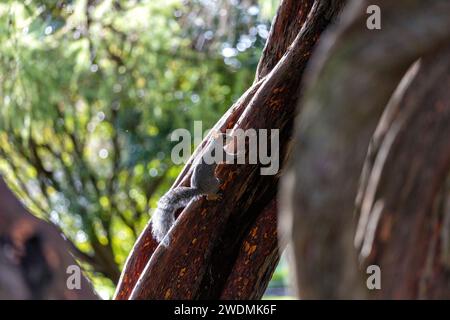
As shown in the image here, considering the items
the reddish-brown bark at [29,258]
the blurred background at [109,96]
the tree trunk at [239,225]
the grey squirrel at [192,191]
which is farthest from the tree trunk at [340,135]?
the blurred background at [109,96]

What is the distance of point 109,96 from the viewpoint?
341 inches

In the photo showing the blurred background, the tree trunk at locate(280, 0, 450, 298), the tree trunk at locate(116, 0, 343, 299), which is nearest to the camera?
the tree trunk at locate(280, 0, 450, 298)

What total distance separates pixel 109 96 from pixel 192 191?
582 cm

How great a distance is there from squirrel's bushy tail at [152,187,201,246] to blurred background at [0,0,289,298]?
209cm

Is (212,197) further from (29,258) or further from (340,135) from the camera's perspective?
(340,135)

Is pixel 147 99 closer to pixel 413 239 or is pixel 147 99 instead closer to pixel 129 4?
pixel 129 4

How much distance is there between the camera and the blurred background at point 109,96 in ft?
21.7

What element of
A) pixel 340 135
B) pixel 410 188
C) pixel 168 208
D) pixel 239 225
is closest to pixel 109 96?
pixel 168 208

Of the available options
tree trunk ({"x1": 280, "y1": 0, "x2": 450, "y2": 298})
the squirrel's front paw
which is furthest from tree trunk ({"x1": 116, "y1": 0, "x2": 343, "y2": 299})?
tree trunk ({"x1": 280, "y1": 0, "x2": 450, "y2": 298})

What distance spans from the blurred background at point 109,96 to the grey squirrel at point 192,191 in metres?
2.10

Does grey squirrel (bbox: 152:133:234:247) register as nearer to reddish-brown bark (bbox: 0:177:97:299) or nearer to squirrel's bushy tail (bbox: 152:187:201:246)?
squirrel's bushy tail (bbox: 152:187:201:246)

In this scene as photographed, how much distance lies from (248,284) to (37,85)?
5051mm

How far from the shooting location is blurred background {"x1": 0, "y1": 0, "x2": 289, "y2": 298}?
6602mm

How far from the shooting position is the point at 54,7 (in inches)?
238
